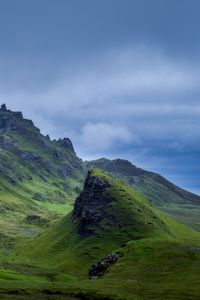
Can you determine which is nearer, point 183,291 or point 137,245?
point 183,291

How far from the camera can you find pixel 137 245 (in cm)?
18912

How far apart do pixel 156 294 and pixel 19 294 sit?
33.4 meters

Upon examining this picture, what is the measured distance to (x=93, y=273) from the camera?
17475cm

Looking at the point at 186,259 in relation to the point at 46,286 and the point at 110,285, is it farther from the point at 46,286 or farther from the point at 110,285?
the point at 46,286

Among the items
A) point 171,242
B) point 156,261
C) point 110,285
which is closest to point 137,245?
point 171,242

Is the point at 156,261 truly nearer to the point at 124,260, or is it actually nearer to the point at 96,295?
the point at 124,260

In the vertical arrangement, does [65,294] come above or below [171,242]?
below

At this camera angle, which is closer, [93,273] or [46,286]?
[46,286]

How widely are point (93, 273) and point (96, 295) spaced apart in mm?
66619

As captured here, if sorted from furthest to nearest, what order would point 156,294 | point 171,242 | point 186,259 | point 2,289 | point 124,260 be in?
point 171,242, point 124,260, point 186,259, point 2,289, point 156,294

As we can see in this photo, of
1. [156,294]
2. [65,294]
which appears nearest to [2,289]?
[65,294]

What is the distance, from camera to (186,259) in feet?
525

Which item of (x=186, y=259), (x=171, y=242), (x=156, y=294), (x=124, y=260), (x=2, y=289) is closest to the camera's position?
(x=156, y=294)

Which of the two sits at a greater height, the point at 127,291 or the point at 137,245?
the point at 137,245
